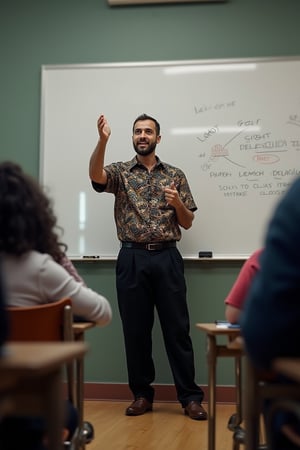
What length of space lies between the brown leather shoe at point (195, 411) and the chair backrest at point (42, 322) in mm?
1879

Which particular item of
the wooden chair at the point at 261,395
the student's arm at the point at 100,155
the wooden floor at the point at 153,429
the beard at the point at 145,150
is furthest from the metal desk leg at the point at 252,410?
the beard at the point at 145,150

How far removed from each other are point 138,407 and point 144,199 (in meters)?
1.28

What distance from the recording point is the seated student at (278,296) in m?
1.04

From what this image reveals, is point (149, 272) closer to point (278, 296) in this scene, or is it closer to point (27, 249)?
point (27, 249)

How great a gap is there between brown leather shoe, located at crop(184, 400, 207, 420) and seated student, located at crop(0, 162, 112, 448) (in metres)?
1.87

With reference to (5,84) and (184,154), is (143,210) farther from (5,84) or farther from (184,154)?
(5,84)

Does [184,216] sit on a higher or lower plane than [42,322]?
higher

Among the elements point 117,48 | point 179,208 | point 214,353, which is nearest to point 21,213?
point 214,353

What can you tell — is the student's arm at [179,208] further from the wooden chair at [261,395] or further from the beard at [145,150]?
the wooden chair at [261,395]

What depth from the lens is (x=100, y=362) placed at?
13.2ft

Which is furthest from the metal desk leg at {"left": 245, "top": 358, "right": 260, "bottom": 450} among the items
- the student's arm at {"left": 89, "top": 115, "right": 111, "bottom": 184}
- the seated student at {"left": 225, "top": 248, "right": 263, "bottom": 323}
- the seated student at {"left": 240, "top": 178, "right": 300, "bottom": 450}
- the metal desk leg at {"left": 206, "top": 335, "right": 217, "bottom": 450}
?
the student's arm at {"left": 89, "top": 115, "right": 111, "bottom": 184}

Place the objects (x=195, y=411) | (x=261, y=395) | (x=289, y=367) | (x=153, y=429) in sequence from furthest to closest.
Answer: (x=195, y=411), (x=153, y=429), (x=261, y=395), (x=289, y=367)

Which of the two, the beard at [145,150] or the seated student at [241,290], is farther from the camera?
the beard at [145,150]

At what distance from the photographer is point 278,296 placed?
1038mm
